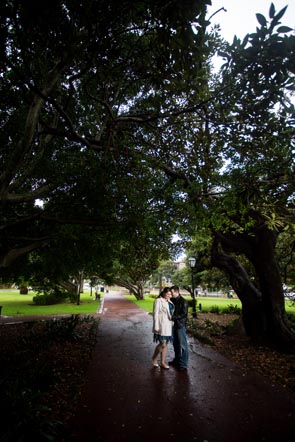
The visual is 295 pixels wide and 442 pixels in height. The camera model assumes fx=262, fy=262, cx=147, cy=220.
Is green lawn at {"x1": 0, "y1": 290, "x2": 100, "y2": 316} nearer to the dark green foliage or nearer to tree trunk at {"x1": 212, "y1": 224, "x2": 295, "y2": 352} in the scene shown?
the dark green foliage

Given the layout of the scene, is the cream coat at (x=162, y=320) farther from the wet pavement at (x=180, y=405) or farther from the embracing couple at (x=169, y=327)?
the wet pavement at (x=180, y=405)

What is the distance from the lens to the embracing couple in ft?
21.6

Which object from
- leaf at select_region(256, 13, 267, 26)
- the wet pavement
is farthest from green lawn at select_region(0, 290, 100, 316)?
leaf at select_region(256, 13, 267, 26)

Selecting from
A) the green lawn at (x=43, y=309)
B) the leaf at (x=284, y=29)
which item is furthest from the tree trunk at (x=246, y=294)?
the green lawn at (x=43, y=309)

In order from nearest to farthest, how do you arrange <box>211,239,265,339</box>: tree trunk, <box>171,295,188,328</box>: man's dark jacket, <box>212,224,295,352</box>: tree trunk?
<box>171,295,188,328</box>: man's dark jacket, <box>212,224,295,352</box>: tree trunk, <box>211,239,265,339</box>: tree trunk

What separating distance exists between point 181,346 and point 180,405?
7.43 ft

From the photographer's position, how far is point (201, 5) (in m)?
3.35

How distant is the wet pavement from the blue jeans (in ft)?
0.82

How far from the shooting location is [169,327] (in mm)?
6633

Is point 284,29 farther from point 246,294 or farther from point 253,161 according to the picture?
point 246,294

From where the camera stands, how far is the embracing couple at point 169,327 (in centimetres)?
660

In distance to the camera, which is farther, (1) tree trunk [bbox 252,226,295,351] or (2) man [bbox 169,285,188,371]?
(1) tree trunk [bbox 252,226,295,351]

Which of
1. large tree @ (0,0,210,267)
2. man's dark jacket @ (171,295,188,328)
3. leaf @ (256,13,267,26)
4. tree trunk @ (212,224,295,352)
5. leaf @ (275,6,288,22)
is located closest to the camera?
leaf @ (275,6,288,22)

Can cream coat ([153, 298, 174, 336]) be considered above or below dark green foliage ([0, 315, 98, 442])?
above
